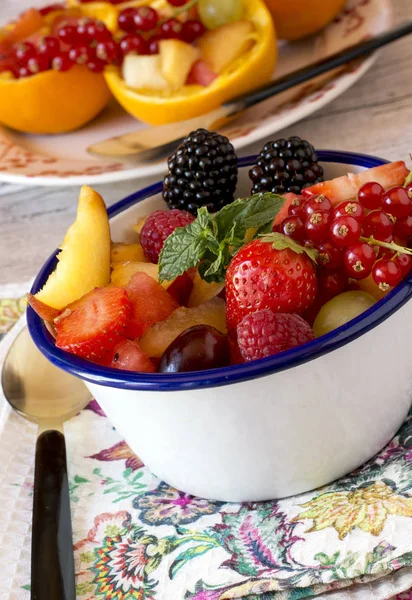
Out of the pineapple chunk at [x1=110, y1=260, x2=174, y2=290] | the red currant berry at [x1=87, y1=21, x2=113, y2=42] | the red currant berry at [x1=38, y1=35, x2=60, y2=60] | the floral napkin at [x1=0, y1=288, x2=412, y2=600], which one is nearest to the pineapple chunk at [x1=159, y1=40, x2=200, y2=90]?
the red currant berry at [x1=87, y1=21, x2=113, y2=42]

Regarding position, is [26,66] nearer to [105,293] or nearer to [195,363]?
[105,293]

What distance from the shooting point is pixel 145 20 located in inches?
66.2

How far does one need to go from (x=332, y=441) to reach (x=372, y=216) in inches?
9.0

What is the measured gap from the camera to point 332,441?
2.46 feet

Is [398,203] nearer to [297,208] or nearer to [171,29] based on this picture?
[297,208]

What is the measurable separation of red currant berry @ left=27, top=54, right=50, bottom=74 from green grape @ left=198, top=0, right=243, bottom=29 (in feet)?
1.23

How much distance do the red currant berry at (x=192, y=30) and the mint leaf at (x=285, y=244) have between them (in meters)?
1.09

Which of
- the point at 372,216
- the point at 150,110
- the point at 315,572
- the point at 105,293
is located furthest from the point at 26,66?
the point at 315,572

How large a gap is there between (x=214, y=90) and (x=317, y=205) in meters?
0.81

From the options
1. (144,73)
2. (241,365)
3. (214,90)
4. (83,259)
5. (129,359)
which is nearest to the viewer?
(241,365)

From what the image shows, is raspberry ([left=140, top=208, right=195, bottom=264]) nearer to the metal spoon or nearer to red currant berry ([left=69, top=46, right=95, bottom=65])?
the metal spoon

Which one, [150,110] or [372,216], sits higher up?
[372,216]

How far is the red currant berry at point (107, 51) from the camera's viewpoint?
1620mm

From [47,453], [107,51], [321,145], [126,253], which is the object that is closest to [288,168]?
[126,253]
